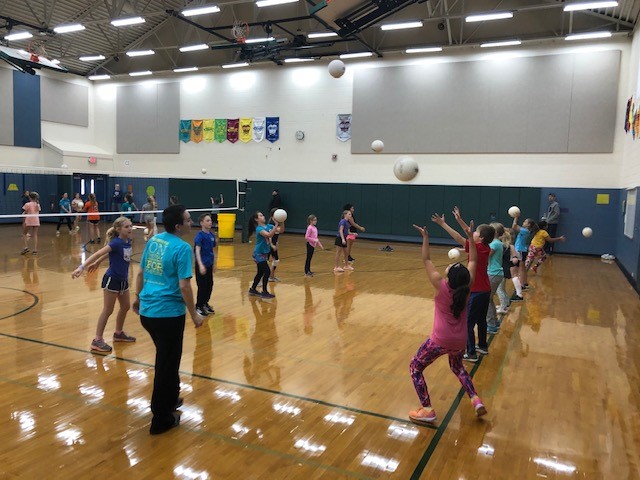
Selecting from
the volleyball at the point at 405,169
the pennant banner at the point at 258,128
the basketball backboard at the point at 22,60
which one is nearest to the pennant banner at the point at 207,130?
the pennant banner at the point at 258,128

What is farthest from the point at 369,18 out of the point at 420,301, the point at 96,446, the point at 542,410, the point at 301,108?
the point at 96,446

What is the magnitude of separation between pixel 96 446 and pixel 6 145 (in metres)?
25.6

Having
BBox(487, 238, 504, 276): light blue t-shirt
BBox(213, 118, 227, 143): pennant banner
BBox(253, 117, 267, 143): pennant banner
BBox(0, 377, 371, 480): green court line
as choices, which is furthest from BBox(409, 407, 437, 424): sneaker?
BBox(213, 118, 227, 143): pennant banner

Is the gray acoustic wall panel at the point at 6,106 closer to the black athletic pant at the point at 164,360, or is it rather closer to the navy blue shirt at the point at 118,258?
the navy blue shirt at the point at 118,258

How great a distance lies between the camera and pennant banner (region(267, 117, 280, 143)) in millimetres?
24234

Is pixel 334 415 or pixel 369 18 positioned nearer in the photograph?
pixel 334 415

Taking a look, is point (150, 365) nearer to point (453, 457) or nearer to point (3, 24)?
point (453, 457)

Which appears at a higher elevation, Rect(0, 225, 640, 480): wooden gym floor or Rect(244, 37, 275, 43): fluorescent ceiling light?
Rect(244, 37, 275, 43): fluorescent ceiling light

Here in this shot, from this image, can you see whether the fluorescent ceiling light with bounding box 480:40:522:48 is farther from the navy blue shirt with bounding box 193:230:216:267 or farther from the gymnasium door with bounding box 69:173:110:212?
the gymnasium door with bounding box 69:173:110:212

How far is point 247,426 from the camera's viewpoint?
449cm

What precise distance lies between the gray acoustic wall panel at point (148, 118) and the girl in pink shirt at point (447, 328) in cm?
2413

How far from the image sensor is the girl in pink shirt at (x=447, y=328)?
446cm

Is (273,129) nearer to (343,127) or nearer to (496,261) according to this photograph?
(343,127)

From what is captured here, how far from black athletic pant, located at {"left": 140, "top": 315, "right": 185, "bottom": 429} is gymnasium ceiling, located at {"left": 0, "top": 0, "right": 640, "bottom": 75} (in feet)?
35.7
